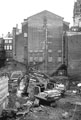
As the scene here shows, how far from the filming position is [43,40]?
→ 3778 cm

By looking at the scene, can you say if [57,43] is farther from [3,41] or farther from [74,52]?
[3,41]

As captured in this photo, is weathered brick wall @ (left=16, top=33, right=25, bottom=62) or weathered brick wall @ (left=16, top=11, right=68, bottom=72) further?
weathered brick wall @ (left=16, top=33, right=25, bottom=62)

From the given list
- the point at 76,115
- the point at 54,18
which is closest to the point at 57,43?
the point at 54,18

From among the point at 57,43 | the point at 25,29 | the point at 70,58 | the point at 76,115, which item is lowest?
the point at 76,115

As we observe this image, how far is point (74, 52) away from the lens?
35812 mm

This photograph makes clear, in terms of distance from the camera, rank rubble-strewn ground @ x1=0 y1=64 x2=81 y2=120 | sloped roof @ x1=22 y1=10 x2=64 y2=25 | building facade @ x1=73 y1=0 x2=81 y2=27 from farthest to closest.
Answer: building facade @ x1=73 y1=0 x2=81 y2=27
sloped roof @ x1=22 y1=10 x2=64 y2=25
rubble-strewn ground @ x1=0 y1=64 x2=81 y2=120

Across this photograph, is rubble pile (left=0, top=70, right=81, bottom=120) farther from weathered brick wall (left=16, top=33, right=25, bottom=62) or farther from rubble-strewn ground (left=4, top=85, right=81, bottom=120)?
weathered brick wall (left=16, top=33, right=25, bottom=62)

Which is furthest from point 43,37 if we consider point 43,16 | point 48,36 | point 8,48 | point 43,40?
point 8,48

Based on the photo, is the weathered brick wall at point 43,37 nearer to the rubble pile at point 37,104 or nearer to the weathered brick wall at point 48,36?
the weathered brick wall at point 48,36

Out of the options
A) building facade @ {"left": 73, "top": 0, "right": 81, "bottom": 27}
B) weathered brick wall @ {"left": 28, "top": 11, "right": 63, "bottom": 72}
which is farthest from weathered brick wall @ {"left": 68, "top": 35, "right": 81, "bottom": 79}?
building facade @ {"left": 73, "top": 0, "right": 81, "bottom": 27}

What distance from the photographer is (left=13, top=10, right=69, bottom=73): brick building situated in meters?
37.7

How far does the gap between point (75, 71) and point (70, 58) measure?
104 inches

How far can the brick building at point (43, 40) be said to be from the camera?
3769 centimetres

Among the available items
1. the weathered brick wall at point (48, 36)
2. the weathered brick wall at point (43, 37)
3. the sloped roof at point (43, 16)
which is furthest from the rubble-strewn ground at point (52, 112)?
the sloped roof at point (43, 16)
